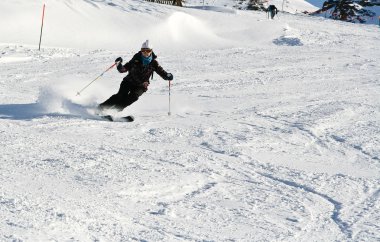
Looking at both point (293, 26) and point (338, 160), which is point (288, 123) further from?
point (293, 26)

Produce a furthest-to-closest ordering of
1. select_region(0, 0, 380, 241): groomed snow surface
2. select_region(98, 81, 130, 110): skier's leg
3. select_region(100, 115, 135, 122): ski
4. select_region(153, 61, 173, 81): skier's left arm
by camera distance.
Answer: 1. select_region(153, 61, 173, 81): skier's left arm
2. select_region(98, 81, 130, 110): skier's leg
3. select_region(100, 115, 135, 122): ski
4. select_region(0, 0, 380, 241): groomed snow surface

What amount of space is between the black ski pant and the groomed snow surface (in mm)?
326

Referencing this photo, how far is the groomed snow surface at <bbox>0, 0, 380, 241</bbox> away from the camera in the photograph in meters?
4.74

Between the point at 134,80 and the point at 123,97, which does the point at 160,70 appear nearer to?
the point at 134,80

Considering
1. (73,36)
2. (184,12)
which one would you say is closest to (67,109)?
(73,36)

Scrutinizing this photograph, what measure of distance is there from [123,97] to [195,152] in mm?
2299

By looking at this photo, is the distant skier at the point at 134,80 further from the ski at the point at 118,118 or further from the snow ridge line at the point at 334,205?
the snow ridge line at the point at 334,205

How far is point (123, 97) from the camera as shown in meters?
8.88

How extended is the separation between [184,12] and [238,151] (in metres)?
18.8

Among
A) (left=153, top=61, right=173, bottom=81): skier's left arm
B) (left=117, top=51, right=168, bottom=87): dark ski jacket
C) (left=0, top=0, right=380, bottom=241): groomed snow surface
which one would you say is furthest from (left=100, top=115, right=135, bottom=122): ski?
(left=153, top=61, right=173, bottom=81): skier's left arm

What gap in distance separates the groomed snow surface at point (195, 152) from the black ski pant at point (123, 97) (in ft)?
1.07

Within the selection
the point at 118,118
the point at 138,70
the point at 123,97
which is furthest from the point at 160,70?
the point at 118,118

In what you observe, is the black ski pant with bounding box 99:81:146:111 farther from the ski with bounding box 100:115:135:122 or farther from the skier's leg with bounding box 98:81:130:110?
the ski with bounding box 100:115:135:122

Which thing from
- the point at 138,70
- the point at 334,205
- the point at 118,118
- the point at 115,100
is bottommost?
the point at 334,205
